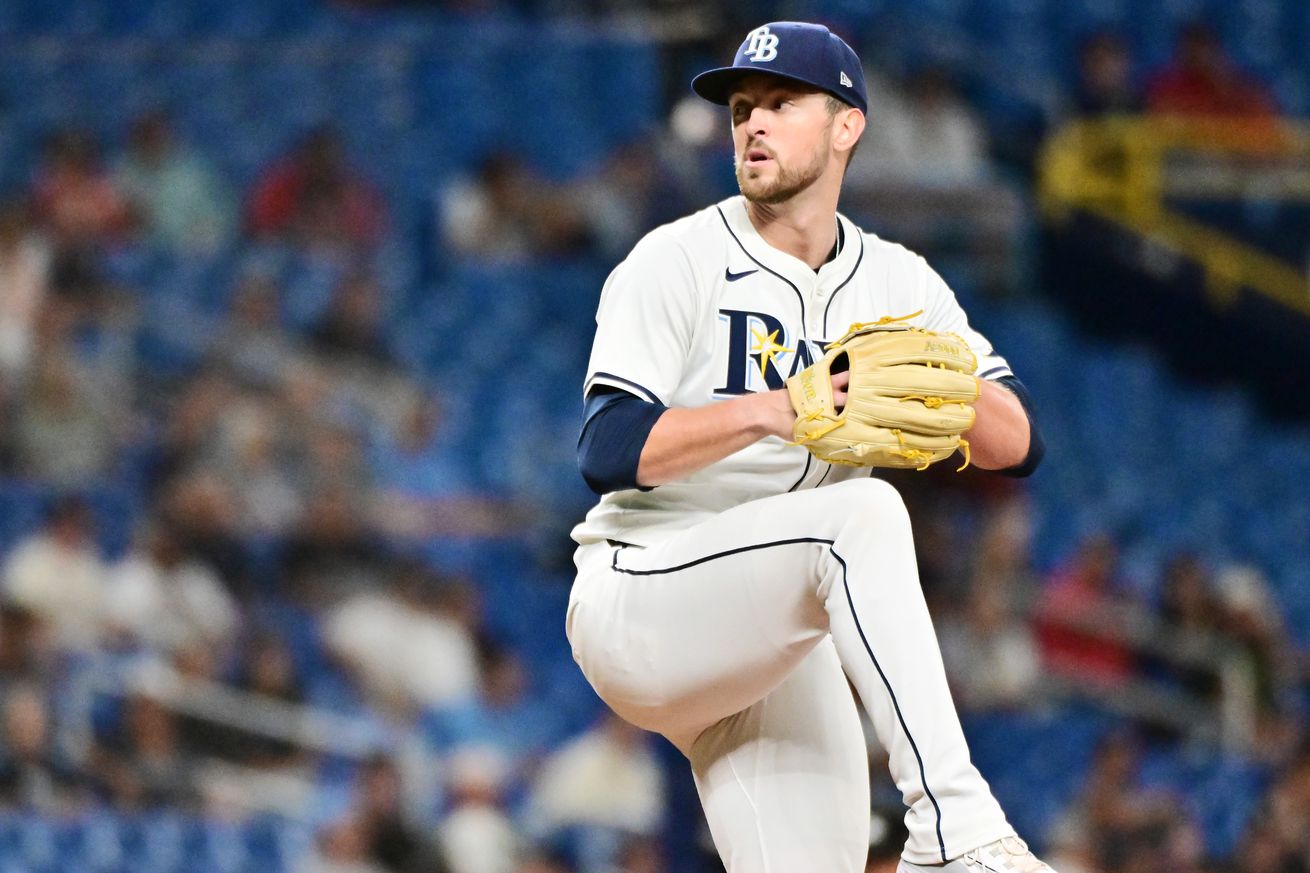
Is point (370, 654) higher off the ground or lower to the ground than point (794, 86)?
lower

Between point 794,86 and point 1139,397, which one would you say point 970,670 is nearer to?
point 1139,397

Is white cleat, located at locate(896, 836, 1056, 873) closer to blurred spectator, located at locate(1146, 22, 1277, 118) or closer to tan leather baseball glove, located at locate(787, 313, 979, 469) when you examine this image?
tan leather baseball glove, located at locate(787, 313, 979, 469)

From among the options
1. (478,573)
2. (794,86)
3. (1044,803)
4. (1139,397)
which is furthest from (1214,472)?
(794,86)

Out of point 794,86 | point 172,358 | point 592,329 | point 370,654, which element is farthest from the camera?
point 592,329

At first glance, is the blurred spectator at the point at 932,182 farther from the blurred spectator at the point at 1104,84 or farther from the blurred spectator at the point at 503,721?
the blurred spectator at the point at 503,721

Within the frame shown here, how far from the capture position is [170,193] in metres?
7.66

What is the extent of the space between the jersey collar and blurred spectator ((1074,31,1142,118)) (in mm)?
6047

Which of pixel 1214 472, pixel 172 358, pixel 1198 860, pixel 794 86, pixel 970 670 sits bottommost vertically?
pixel 1198 860

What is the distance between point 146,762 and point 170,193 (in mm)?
3000

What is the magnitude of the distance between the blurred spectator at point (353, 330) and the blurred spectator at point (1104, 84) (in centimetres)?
348

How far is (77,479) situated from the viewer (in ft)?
21.8

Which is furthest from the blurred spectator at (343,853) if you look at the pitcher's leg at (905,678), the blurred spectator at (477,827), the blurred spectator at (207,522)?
the pitcher's leg at (905,678)

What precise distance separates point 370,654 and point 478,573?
2.09ft

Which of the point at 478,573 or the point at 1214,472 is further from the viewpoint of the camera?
the point at 1214,472
